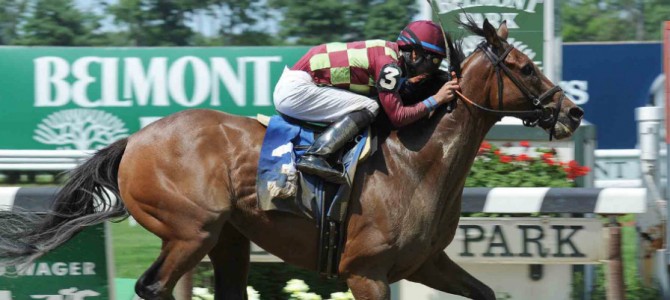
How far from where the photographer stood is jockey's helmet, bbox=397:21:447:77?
209 inches

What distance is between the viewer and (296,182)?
5309 millimetres

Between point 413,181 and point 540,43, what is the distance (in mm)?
3656

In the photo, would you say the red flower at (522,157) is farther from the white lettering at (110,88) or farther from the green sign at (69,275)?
the white lettering at (110,88)

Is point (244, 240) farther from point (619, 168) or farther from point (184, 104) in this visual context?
point (619, 168)

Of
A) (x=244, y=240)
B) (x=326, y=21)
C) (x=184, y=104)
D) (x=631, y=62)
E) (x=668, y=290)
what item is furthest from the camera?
(x=326, y=21)

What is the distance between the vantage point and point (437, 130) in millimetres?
5430

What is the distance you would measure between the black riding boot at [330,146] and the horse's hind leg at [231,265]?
2.37ft

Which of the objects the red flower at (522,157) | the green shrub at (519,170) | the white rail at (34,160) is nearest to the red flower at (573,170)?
the green shrub at (519,170)

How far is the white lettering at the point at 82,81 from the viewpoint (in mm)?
9844

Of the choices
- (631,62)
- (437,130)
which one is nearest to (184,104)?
(437,130)

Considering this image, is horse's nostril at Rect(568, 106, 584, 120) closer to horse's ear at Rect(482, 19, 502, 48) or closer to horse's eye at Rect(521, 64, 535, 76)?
horse's eye at Rect(521, 64, 535, 76)

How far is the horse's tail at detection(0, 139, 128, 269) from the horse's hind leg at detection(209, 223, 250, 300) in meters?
0.53

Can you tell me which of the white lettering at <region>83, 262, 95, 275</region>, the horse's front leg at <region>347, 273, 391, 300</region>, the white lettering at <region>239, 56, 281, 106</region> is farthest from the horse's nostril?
the white lettering at <region>239, 56, 281, 106</region>

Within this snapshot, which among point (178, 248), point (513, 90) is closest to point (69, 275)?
point (178, 248)
